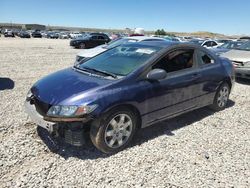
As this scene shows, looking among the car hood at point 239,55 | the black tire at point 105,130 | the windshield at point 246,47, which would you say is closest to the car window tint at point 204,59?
the black tire at point 105,130

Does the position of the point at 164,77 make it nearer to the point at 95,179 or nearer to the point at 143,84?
the point at 143,84

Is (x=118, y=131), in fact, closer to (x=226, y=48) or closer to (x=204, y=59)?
(x=204, y=59)

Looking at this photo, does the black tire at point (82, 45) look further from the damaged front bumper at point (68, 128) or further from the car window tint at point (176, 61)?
the damaged front bumper at point (68, 128)

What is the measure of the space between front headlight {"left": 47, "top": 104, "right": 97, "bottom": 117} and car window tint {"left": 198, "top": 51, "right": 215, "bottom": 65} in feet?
9.02

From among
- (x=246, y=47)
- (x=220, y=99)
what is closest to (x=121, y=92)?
(x=220, y=99)

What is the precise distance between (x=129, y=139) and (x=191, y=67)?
196cm

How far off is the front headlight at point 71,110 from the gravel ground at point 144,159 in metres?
0.68

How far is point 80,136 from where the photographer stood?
3654 millimetres

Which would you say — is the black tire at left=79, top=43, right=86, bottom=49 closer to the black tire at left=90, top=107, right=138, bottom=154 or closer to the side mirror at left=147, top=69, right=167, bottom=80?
the side mirror at left=147, top=69, right=167, bottom=80

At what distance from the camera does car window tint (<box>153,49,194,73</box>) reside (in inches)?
183

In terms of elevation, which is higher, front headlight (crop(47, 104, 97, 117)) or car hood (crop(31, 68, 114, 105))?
car hood (crop(31, 68, 114, 105))

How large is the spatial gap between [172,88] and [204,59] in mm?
1376

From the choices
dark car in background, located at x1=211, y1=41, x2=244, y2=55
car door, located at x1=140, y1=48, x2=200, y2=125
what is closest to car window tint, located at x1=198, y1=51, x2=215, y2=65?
car door, located at x1=140, y1=48, x2=200, y2=125

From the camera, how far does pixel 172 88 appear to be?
183 inches
